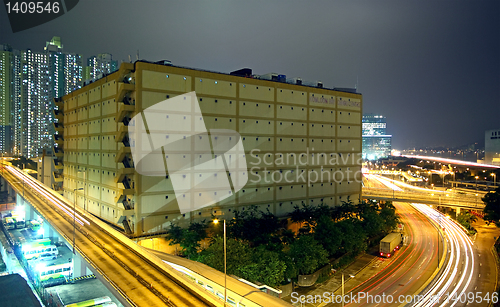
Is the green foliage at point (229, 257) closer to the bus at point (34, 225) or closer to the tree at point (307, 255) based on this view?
the tree at point (307, 255)

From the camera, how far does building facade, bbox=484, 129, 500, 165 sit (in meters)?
118

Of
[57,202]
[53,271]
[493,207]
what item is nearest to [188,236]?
[53,271]

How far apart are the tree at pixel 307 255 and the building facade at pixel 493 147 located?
4667 inches

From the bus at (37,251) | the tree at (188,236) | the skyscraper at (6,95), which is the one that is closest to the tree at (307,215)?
the tree at (188,236)

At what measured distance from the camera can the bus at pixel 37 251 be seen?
1647 inches

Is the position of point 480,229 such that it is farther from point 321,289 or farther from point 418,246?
point 321,289

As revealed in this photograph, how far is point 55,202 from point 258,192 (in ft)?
95.5

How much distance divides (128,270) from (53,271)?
2418cm

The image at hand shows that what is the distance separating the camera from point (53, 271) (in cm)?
3834

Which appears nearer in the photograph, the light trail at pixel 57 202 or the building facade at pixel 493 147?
the light trail at pixel 57 202

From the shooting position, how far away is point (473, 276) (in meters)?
31.3

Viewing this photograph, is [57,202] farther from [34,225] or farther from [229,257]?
[229,257]

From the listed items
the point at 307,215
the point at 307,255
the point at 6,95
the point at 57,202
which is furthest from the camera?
the point at 6,95

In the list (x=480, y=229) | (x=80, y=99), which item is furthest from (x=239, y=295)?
(x=480, y=229)
